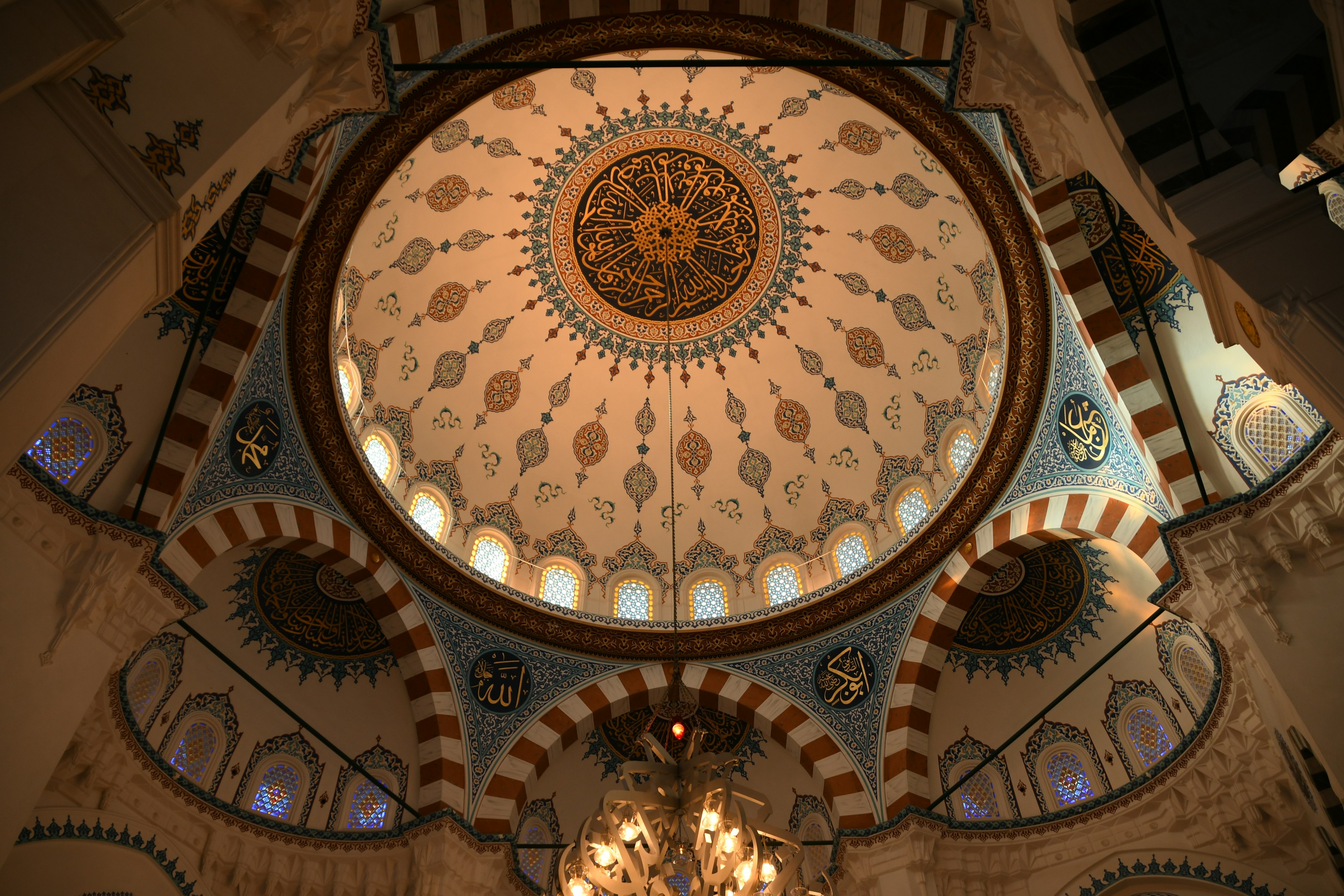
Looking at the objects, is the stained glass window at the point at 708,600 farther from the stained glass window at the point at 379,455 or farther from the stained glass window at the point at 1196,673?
the stained glass window at the point at 1196,673

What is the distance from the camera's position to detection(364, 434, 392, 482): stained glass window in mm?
10039

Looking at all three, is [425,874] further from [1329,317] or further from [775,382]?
[1329,317]

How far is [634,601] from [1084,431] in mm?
5365

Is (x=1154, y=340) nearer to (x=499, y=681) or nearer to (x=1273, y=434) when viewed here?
(x=1273, y=434)

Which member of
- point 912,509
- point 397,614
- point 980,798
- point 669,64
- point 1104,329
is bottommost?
point 980,798

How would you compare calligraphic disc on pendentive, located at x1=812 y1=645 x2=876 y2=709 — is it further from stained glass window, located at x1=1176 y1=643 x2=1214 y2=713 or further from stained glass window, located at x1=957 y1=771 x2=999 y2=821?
stained glass window, located at x1=1176 y1=643 x2=1214 y2=713

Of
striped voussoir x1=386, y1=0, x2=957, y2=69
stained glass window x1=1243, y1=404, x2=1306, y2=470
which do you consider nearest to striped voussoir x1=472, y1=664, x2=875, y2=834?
stained glass window x1=1243, y1=404, x2=1306, y2=470

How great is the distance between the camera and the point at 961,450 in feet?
33.7

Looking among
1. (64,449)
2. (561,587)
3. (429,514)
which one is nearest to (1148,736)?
(561,587)

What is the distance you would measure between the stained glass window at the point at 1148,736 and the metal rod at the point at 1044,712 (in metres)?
0.53

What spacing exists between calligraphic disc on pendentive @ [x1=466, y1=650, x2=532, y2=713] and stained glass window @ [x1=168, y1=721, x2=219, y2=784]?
2381 millimetres

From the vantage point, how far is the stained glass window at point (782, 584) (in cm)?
1091

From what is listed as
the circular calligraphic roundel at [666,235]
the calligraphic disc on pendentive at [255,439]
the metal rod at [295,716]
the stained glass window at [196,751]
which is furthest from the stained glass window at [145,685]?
the circular calligraphic roundel at [666,235]

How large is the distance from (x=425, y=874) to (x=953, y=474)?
662 centimetres
